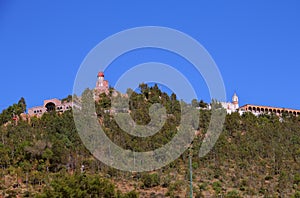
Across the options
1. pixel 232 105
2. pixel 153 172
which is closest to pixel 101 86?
pixel 232 105

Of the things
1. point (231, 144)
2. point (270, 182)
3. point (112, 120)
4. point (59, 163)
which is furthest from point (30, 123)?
point (270, 182)

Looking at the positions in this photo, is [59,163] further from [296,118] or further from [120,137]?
[296,118]

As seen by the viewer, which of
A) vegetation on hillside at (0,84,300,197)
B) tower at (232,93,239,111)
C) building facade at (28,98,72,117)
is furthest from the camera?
tower at (232,93,239,111)

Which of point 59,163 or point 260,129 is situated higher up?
point 260,129

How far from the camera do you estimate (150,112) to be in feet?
225

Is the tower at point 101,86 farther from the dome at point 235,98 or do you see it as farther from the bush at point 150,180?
the bush at point 150,180

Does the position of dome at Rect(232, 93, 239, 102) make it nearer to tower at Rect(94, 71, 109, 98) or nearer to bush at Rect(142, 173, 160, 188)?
tower at Rect(94, 71, 109, 98)

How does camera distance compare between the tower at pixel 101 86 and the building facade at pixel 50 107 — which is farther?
the tower at pixel 101 86

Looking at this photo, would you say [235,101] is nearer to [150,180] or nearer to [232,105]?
[232,105]

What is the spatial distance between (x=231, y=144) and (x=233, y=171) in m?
5.86

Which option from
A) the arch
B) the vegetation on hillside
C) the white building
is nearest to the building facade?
the arch

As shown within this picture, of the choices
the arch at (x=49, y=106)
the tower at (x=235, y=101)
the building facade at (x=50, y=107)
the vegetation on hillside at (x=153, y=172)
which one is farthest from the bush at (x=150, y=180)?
the tower at (x=235, y=101)

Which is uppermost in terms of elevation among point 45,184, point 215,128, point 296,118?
point 296,118

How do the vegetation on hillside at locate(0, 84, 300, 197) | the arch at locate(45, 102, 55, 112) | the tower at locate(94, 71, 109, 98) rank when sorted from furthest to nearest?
the tower at locate(94, 71, 109, 98) < the arch at locate(45, 102, 55, 112) < the vegetation on hillside at locate(0, 84, 300, 197)
